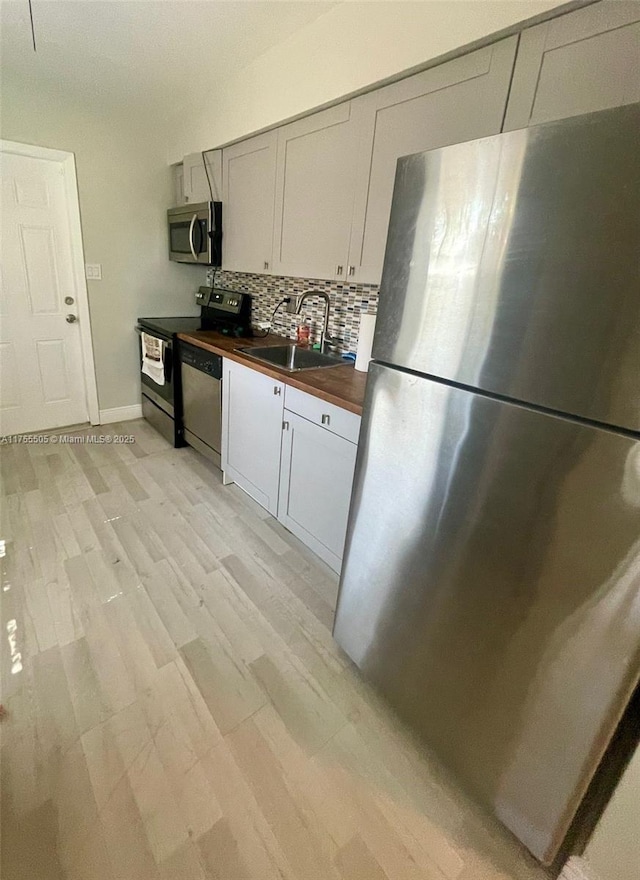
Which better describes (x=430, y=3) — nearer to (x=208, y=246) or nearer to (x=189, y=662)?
(x=208, y=246)

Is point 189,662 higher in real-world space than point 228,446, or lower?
lower

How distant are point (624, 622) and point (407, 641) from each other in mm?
594

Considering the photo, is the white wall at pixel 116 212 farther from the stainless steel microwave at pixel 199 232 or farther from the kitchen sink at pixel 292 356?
the kitchen sink at pixel 292 356

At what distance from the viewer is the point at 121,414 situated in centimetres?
355

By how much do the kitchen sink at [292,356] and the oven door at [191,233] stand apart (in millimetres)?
923

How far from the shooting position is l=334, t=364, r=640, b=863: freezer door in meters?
0.77

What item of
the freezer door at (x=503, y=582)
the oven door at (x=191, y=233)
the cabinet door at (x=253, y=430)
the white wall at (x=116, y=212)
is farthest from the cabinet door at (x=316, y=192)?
the white wall at (x=116, y=212)

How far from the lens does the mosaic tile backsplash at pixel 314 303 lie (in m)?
2.31

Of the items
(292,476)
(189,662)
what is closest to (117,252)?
(292,476)

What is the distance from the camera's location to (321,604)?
1.80 m

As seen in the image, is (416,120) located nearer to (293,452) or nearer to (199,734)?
(293,452)

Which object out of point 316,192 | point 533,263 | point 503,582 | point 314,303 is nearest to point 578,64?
point 533,263

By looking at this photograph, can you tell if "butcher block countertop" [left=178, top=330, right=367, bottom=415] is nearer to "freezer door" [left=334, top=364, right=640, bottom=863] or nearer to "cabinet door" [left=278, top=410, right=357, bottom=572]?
"cabinet door" [left=278, top=410, right=357, bottom=572]

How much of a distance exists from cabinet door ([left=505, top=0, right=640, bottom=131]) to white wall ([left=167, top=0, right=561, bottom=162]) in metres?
0.08
